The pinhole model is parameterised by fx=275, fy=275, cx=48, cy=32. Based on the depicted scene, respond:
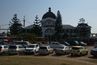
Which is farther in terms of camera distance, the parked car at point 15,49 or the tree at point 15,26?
the tree at point 15,26

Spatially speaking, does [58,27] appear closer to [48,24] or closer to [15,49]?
[48,24]

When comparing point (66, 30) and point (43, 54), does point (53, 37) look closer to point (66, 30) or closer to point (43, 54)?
point (66, 30)

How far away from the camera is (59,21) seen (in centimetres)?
11262

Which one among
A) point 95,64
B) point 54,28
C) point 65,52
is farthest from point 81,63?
point 54,28

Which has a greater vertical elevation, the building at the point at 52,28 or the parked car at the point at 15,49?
the building at the point at 52,28

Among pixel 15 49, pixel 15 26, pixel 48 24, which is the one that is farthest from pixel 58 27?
pixel 15 49

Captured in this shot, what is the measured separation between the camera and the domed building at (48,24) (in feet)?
390

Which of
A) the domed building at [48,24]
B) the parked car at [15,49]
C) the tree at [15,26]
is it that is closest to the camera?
the parked car at [15,49]

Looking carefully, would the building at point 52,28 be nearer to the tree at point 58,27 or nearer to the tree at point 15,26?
the tree at point 58,27

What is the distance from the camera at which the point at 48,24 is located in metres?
119

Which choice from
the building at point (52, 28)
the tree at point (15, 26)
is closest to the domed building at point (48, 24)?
the building at point (52, 28)

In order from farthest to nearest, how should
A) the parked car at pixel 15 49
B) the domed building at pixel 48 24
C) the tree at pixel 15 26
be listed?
1. the domed building at pixel 48 24
2. the tree at pixel 15 26
3. the parked car at pixel 15 49

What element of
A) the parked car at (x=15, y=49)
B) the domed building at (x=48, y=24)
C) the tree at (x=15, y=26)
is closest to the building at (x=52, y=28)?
the domed building at (x=48, y=24)

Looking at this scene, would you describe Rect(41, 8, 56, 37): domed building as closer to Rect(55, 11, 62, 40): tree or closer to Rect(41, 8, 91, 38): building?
Rect(41, 8, 91, 38): building
